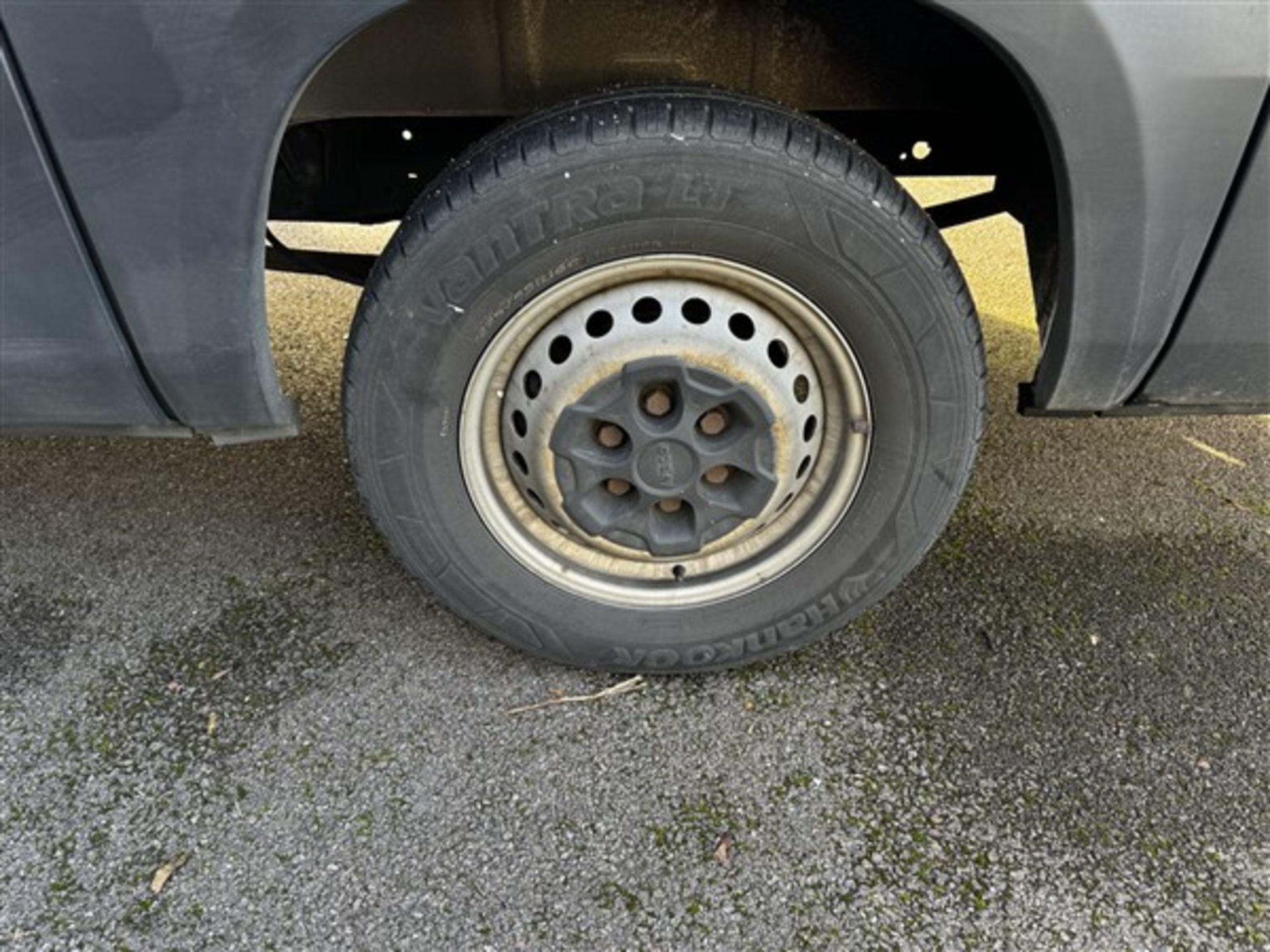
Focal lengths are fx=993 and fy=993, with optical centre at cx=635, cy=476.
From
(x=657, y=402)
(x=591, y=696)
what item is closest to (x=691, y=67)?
(x=657, y=402)

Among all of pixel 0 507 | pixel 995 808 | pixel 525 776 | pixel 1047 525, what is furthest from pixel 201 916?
pixel 1047 525

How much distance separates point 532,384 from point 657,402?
0.77ft

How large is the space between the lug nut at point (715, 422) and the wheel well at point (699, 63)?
1.99ft

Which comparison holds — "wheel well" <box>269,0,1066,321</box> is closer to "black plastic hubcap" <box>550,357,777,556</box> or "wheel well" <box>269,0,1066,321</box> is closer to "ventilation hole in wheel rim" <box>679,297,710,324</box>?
"ventilation hole in wheel rim" <box>679,297,710,324</box>

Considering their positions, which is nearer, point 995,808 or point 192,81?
point 192,81

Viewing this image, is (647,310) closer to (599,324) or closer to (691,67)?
(599,324)

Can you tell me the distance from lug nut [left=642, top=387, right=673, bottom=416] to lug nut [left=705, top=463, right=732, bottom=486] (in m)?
0.16

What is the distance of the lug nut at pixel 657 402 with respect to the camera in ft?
5.95

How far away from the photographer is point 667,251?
5.56 feet

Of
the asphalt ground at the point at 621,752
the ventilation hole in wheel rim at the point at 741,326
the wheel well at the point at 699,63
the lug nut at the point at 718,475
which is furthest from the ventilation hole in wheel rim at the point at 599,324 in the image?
the asphalt ground at the point at 621,752

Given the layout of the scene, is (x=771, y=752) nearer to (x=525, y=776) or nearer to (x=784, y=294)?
(x=525, y=776)

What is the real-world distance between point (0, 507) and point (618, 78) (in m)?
1.96

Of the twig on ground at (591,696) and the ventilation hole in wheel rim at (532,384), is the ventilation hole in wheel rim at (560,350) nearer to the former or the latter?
the ventilation hole in wheel rim at (532,384)

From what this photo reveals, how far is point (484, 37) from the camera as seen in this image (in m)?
1.78
